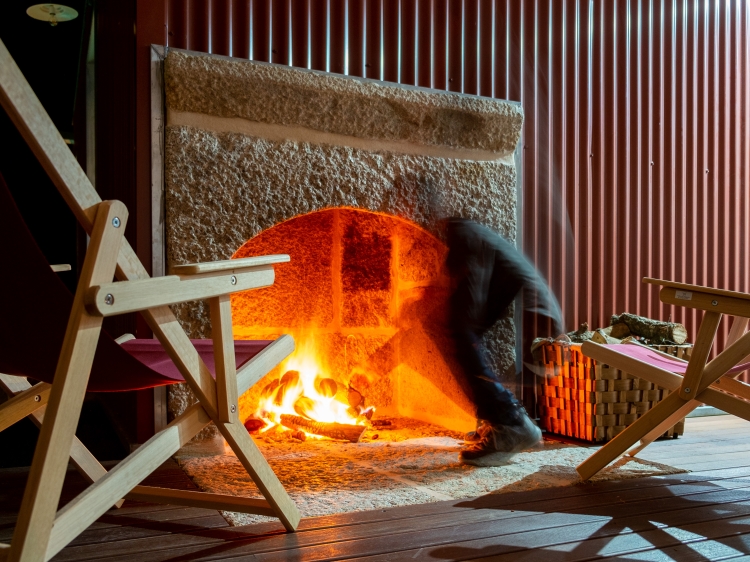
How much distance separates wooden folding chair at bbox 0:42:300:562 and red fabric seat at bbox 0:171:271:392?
0.04 feet

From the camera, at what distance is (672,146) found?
4.20 metres

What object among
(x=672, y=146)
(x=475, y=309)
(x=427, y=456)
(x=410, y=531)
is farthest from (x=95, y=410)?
(x=672, y=146)

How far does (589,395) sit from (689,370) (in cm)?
90

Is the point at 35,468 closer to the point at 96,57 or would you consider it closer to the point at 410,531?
the point at 410,531

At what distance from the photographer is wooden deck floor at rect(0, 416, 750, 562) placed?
170 centimetres

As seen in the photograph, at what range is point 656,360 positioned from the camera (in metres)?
2.63

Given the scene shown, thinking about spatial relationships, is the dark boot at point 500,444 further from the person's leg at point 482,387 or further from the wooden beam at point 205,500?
the wooden beam at point 205,500

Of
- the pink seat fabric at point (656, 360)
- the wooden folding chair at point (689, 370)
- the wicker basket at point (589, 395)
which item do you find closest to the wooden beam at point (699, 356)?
the wooden folding chair at point (689, 370)

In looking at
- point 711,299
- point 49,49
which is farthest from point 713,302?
point 49,49

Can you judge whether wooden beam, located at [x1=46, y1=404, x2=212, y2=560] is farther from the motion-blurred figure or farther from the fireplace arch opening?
the fireplace arch opening

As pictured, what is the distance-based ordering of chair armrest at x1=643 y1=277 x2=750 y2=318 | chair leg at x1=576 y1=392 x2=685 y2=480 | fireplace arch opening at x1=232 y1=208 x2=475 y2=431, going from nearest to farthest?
chair armrest at x1=643 y1=277 x2=750 y2=318 → chair leg at x1=576 y1=392 x2=685 y2=480 → fireplace arch opening at x1=232 y1=208 x2=475 y2=431

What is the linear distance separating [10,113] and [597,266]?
3218mm

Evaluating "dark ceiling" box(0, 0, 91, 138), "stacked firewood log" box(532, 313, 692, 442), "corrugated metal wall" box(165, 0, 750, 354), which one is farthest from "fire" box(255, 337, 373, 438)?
"dark ceiling" box(0, 0, 91, 138)

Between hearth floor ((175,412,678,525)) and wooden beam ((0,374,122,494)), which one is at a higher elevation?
wooden beam ((0,374,122,494))
